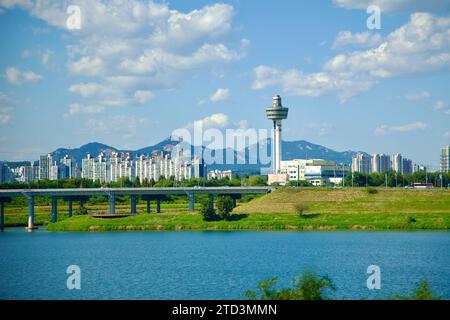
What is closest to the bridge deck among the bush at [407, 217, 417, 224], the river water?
the river water

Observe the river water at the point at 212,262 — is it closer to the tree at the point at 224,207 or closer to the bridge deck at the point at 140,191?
the tree at the point at 224,207

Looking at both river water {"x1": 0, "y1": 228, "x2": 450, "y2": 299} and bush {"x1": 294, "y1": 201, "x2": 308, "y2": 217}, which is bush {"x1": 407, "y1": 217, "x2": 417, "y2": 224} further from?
bush {"x1": 294, "y1": 201, "x2": 308, "y2": 217}

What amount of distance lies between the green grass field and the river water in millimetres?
7898

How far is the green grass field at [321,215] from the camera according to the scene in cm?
9231

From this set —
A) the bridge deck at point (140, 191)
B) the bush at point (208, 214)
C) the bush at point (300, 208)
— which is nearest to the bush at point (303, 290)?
the bush at point (208, 214)

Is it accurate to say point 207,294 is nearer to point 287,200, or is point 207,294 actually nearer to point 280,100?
point 287,200

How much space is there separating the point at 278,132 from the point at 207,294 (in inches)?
5677

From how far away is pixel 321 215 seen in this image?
98.9 meters

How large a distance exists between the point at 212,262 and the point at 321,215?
141 feet

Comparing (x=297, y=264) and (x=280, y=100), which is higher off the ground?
(x=280, y=100)

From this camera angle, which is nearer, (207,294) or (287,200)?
(207,294)
